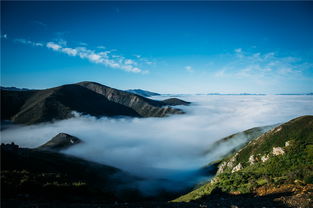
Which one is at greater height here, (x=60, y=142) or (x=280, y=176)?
(x=280, y=176)

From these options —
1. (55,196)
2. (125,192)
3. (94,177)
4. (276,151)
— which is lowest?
(125,192)

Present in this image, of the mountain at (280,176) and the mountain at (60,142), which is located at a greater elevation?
the mountain at (280,176)

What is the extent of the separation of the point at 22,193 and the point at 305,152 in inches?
1838

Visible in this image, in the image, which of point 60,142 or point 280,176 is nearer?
point 280,176

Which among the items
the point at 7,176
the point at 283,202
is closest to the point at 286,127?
the point at 283,202

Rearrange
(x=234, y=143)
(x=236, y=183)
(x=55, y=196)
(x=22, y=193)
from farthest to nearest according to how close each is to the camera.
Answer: (x=234, y=143) → (x=236, y=183) → (x=55, y=196) → (x=22, y=193)

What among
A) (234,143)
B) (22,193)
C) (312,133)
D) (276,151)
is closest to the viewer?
(22,193)

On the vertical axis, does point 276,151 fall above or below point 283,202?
below

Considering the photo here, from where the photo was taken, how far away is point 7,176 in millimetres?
13672

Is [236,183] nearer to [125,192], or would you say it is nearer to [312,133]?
[312,133]

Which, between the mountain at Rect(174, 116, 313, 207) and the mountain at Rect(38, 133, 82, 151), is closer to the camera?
the mountain at Rect(174, 116, 313, 207)

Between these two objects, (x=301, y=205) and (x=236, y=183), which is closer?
(x=301, y=205)

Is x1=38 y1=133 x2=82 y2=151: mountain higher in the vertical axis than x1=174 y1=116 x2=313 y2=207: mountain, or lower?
lower

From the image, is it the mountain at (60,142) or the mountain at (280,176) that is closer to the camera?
the mountain at (280,176)
